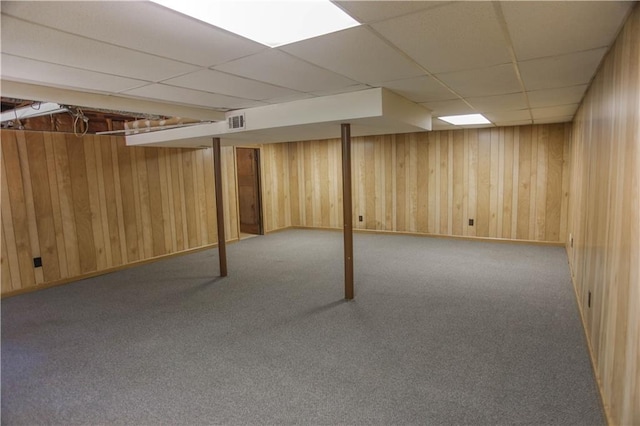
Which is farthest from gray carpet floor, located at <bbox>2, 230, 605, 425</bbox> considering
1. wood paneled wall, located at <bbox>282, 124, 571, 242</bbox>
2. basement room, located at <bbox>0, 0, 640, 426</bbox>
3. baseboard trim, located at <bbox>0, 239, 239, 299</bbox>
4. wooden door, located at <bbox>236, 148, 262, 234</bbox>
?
wooden door, located at <bbox>236, 148, 262, 234</bbox>

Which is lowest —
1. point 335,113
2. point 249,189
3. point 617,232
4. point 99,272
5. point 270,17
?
point 99,272

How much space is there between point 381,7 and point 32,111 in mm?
3953

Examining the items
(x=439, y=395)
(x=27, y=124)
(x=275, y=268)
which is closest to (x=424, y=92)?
(x=439, y=395)

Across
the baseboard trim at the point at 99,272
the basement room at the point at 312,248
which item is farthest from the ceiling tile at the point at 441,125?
the baseboard trim at the point at 99,272

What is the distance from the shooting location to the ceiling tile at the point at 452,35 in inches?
64.1

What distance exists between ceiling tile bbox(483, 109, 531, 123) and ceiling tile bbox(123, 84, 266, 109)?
2981mm

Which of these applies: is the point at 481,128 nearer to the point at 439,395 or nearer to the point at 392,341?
the point at 392,341

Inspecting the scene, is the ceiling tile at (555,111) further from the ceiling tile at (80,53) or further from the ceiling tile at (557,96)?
the ceiling tile at (80,53)

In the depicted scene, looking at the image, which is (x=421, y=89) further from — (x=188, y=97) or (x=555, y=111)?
(x=555, y=111)

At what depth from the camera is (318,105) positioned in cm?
344

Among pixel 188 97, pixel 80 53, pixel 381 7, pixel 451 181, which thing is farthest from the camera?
pixel 451 181

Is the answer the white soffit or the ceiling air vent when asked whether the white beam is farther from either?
the white soffit

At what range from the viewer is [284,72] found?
2549 millimetres

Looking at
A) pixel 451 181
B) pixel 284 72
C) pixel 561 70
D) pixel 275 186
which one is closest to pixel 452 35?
pixel 284 72
